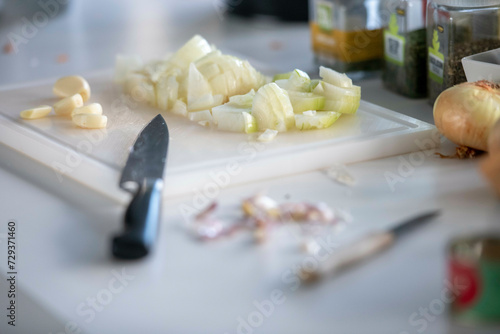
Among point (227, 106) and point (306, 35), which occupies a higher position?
point (227, 106)

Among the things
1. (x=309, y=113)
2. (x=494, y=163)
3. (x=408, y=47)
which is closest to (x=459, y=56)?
(x=408, y=47)

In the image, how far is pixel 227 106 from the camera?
125 centimetres

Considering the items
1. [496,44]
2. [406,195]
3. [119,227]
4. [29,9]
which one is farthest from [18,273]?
[29,9]

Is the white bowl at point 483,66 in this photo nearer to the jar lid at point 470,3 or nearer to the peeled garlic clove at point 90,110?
the jar lid at point 470,3

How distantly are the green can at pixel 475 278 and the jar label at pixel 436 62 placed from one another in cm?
70

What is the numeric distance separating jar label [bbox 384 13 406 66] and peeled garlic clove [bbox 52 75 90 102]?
63 cm

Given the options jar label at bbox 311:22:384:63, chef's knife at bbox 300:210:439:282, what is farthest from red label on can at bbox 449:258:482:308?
jar label at bbox 311:22:384:63

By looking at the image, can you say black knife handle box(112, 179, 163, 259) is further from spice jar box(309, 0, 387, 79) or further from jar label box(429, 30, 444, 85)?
spice jar box(309, 0, 387, 79)

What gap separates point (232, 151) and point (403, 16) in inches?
21.0

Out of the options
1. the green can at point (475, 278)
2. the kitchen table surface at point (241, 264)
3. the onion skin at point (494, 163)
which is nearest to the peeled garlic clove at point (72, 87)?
the kitchen table surface at point (241, 264)

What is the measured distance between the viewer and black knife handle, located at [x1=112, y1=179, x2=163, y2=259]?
797 millimetres

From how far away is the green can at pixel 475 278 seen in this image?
634 millimetres

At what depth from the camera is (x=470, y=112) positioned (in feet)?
3.45

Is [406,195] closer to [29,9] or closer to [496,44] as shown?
[496,44]
